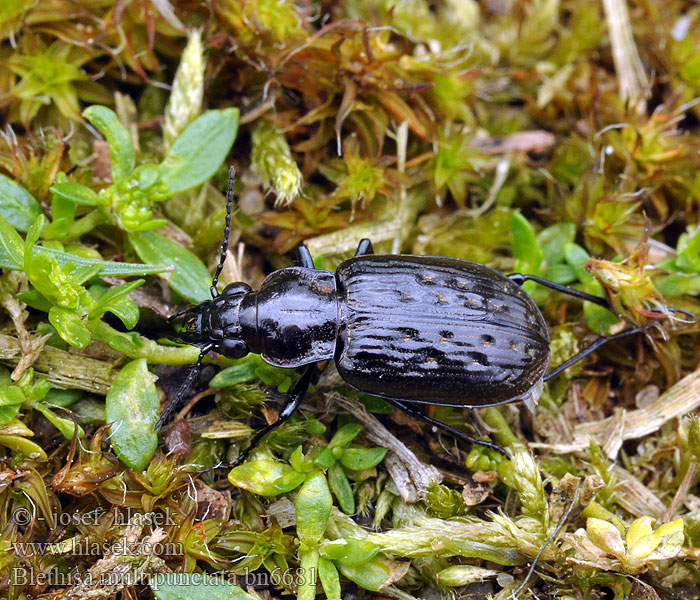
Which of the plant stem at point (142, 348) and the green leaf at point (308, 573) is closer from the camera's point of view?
the green leaf at point (308, 573)

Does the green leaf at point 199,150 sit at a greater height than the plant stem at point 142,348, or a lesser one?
greater

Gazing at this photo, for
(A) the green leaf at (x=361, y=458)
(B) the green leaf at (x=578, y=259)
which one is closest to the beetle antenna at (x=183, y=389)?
(A) the green leaf at (x=361, y=458)

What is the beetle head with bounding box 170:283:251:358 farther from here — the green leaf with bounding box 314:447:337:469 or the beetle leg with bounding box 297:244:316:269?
the green leaf with bounding box 314:447:337:469

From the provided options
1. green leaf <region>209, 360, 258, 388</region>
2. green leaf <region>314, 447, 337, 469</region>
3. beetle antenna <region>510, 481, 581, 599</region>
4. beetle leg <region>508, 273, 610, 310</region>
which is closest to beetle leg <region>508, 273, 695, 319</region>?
beetle leg <region>508, 273, 610, 310</region>

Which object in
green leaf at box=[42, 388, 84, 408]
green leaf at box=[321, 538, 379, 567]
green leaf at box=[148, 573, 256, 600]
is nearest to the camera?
green leaf at box=[148, 573, 256, 600]

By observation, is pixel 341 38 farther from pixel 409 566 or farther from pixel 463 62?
pixel 409 566

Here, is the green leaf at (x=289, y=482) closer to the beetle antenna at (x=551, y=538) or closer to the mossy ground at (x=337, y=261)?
the mossy ground at (x=337, y=261)

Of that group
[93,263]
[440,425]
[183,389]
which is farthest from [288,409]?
[93,263]

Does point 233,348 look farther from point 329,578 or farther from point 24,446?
point 329,578
